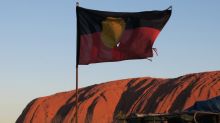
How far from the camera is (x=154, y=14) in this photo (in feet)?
43.9

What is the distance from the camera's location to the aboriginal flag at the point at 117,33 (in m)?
13.0

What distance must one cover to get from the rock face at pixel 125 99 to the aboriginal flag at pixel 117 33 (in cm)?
5888

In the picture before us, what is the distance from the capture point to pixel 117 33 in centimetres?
1359

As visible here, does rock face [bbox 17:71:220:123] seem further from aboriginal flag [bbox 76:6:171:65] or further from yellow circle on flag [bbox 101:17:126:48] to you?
yellow circle on flag [bbox 101:17:126:48]

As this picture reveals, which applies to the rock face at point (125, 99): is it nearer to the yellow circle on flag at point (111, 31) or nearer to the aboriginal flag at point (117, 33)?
the aboriginal flag at point (117, 33)

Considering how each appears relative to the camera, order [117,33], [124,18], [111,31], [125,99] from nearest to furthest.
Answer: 1. [111,31]
2. [124,18]
3. [117,33]
4. [125,99]

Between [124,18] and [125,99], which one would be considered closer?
[124,18]

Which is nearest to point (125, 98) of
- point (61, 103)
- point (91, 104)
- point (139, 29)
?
point (91, 104)

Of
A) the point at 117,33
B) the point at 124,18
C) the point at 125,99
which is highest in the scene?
the point at 124,18

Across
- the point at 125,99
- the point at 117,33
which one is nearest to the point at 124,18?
the point at 117,33

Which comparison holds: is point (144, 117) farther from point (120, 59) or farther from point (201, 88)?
Answer: point (201, 88)

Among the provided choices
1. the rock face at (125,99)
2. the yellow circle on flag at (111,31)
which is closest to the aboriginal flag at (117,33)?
the yellow circle on flag at (111,31)

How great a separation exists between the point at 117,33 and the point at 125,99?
76.5 m

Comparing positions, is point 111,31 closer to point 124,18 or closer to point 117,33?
point 117,33
